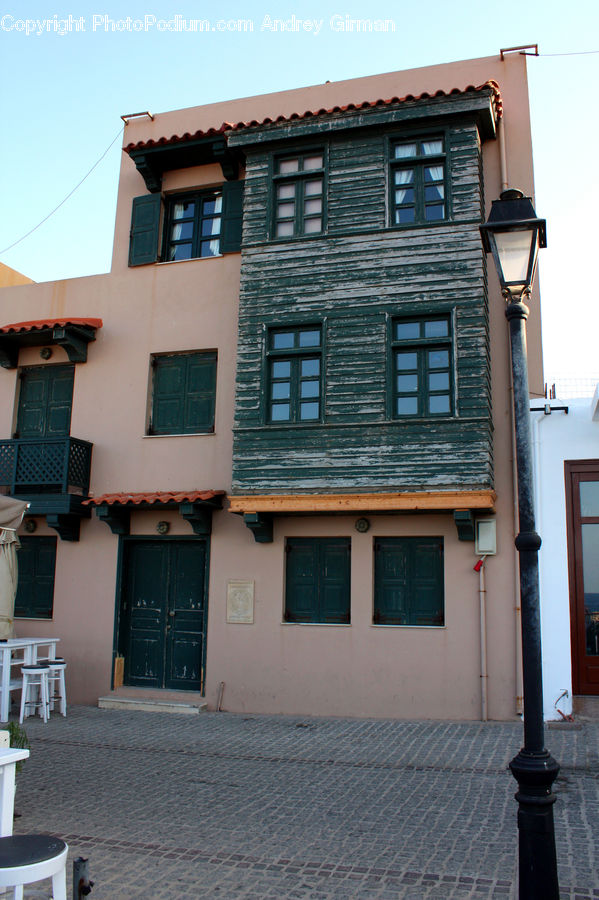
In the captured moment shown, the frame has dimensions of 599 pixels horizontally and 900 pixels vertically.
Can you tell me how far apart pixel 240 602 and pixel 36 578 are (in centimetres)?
395

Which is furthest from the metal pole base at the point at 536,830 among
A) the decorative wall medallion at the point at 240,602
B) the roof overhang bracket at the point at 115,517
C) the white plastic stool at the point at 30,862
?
the roof overhang bracket at the point at 115,517

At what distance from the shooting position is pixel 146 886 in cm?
512

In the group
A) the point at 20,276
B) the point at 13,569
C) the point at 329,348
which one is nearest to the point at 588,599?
the point at 329,348

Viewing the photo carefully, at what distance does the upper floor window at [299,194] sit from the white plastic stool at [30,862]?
10356 millimetres

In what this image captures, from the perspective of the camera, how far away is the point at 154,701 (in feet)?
39.4

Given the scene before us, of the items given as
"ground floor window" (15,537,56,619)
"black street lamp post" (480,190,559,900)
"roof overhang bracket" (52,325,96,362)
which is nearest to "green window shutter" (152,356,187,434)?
"roof overhang bracket" (52,325,96,362)

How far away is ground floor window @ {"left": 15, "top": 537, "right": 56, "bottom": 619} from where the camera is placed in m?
13.4

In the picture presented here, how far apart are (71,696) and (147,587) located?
2188 mm

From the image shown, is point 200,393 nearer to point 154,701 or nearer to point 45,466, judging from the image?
point 45,466

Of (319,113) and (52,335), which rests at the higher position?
(319,113)

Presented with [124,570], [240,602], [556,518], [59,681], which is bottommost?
[59,681]

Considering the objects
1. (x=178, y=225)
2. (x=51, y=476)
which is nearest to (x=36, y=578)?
(x=51, y=476)

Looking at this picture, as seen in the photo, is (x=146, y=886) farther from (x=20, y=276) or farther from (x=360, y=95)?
(x=20, y=276)

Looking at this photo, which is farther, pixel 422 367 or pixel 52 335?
pixel 52 335
